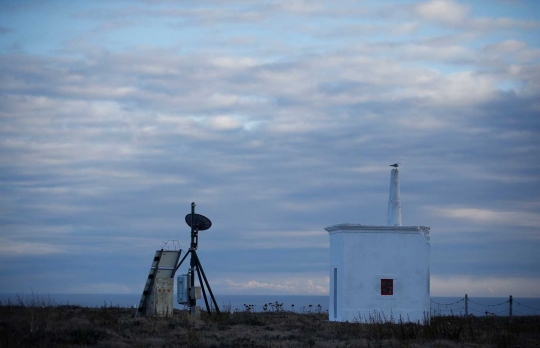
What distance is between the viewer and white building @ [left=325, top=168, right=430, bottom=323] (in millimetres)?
28312

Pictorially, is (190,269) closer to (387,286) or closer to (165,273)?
(165,273)

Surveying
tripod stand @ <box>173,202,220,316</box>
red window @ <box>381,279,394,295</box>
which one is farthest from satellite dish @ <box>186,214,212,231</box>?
red window @ <box>381,279,394,295</box>

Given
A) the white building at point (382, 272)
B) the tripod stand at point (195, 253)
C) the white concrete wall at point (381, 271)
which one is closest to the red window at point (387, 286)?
the white building at point (382, 272)

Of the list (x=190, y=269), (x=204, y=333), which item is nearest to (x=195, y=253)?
(x=190, y=269)

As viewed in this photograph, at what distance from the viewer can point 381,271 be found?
94.1 ft

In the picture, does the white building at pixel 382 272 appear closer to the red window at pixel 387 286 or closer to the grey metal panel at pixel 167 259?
the red window at pixel 387 286

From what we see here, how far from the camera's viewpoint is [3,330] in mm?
17359

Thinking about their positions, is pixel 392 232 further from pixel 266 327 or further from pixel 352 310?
pixel 266 327

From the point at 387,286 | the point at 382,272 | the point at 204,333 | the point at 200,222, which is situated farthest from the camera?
the point at 382,272

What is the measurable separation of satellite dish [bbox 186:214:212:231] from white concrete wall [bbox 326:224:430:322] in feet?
19.2

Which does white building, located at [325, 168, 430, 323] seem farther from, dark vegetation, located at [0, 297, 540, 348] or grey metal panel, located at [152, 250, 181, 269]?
grey metal panel, located at [152, 250, 181, 269]

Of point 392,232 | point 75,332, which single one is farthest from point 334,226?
point 75,332

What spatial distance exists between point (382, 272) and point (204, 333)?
1034 centimetres

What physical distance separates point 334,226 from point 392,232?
2506mm
